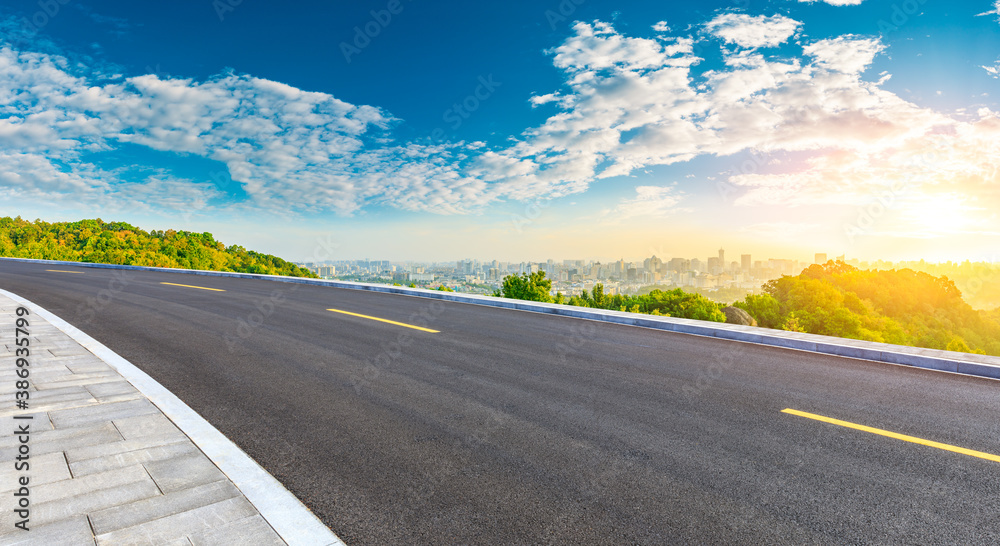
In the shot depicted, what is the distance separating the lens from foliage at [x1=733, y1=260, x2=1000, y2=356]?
33031mm

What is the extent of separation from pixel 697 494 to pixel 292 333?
292 inches

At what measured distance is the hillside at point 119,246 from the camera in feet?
159

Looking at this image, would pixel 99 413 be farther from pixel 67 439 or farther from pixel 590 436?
pixel 590 436

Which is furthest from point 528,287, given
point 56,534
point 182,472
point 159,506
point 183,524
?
point 56,534

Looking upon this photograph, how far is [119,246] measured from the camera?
5216 centimetres

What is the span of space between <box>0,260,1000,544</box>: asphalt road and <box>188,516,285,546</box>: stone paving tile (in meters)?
0.35

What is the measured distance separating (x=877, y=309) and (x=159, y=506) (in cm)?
5158

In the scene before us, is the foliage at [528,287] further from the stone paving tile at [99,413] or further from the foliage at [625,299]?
the stone paving tile at [99,413]

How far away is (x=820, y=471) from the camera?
335 centimetres

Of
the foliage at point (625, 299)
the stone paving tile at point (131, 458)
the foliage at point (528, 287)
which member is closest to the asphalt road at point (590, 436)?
the stone paving tile at point (131, 458)

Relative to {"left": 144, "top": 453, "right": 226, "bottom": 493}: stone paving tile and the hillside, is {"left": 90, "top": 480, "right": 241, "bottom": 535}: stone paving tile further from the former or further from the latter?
the hillside

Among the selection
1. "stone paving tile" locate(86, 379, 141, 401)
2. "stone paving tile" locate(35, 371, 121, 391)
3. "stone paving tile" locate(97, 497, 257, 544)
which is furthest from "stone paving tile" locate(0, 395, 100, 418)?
"stone paving tile" locate(97, 497, 257, 544)

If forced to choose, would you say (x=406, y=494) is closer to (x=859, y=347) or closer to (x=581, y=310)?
(x=859, y=347)

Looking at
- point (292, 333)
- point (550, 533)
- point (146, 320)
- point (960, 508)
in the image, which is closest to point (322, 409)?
point (550, 533)
